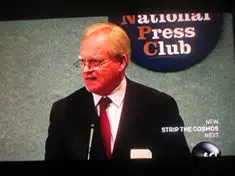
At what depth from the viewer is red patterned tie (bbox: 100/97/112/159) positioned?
8.16 feet

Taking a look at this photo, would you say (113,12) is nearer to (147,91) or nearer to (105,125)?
(147,91)

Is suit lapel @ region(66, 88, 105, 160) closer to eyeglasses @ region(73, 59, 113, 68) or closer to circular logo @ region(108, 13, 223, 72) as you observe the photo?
eyeglasses @ region(73, 59, 113, 68)

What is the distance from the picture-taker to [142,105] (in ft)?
8.27

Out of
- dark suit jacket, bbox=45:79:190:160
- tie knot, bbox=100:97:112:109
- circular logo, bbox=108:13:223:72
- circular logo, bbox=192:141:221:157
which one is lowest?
circular logo, bbox=192:141:221:157

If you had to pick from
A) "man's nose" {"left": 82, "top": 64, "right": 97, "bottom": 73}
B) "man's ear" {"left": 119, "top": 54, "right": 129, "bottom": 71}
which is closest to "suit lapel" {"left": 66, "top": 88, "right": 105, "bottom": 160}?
"man's nose" {"left": 82, "top": 64, "right": 97, "bottom": 73}

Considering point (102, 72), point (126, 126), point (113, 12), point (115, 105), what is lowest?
point (126, 126)

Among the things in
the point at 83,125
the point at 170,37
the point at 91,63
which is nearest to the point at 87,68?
the point at 91,63

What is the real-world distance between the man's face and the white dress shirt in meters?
0.02

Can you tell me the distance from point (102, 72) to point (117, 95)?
15 cm

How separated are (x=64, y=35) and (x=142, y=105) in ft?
1.85

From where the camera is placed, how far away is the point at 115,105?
2535mm

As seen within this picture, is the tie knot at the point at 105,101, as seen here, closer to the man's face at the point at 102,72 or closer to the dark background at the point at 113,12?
the man's face at the point at 102,72

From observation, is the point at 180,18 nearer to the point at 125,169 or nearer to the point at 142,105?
the point at 142,105

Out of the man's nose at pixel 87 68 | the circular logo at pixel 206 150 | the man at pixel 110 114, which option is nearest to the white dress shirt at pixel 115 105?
the man at pixel 110 114
